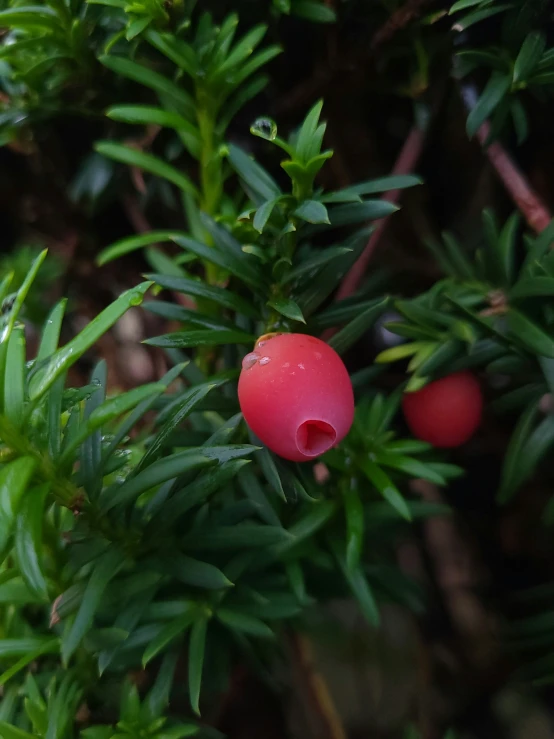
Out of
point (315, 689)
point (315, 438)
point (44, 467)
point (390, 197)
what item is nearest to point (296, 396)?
point (315, 438)

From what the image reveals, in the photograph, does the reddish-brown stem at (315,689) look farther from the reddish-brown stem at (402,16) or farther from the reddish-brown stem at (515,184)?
the reddish-brown stem at (402,16)

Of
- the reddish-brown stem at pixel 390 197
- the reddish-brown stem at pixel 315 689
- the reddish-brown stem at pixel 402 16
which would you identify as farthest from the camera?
the reddish-brown stem at pixel 315 689

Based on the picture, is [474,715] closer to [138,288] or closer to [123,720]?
[123,720]

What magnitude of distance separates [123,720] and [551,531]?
76cm

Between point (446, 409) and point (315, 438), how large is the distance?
8.4 inches

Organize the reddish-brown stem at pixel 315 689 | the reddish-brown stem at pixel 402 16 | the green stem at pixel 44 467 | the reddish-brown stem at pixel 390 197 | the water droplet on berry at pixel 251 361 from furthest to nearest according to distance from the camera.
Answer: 1. the reddish-brown stem at pixel 315 689
2. the reddish-brown stem at pixel 390 197
3. the reddish-brown stem at pixel 402 16
4. the water droplet on berry at pixel 251 361
5. the green stem at pixel 44 467

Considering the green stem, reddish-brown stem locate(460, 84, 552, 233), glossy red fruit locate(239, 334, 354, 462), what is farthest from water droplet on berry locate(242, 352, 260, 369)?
reddish-brown stem locate(460, 84, 552, 233)

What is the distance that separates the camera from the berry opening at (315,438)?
0.55m

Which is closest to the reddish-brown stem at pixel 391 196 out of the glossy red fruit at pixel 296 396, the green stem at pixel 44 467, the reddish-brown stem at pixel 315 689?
the glossy red fruit at pixel 296 396

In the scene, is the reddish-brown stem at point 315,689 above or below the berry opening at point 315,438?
below

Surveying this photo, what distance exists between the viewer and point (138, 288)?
1.62 feet

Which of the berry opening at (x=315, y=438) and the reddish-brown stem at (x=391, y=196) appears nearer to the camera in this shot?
the berry opening at (x=315, y=438)

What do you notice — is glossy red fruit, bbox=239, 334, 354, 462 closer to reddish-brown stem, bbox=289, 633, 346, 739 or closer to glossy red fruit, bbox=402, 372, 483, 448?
glossy red fruit, bbox=402, 372, 483, 448

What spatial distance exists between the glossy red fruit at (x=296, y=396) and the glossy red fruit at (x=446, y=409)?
0.58 ft
